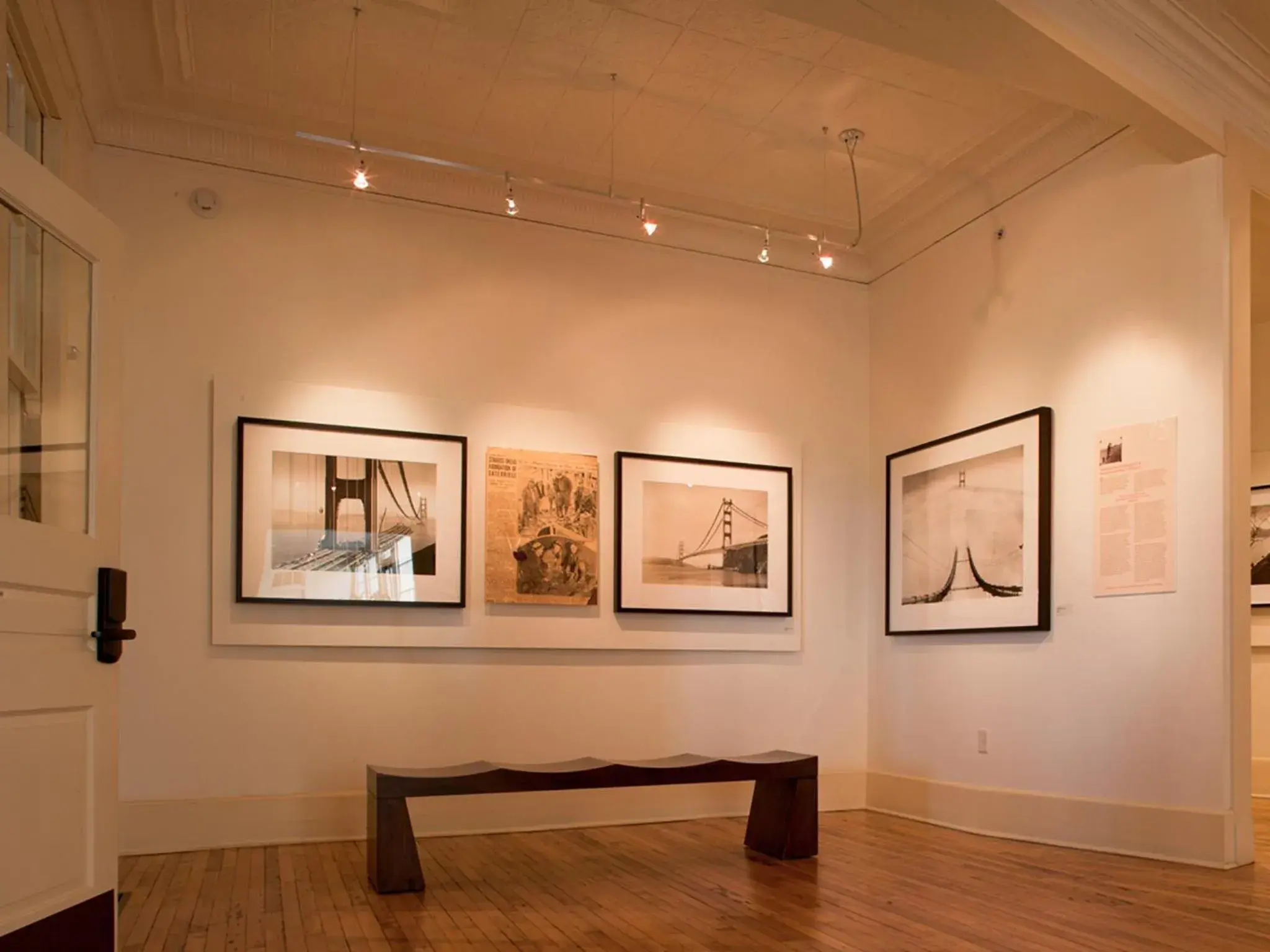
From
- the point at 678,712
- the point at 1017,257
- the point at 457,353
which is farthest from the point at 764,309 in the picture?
the point at 678,712

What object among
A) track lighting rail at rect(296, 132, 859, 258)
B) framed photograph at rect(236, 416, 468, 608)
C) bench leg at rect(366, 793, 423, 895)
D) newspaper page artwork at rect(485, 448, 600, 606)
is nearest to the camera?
bench leg at rect(366, 793, 423, 895)

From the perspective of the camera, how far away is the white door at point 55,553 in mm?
2879

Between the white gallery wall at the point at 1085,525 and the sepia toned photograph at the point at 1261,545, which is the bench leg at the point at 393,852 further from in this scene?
the sepia toned photograph at the point at 1261,545

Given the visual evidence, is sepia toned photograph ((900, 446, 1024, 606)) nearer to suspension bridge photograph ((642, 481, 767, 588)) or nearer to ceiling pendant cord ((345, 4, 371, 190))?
suspension bridge photograph ((642, 481, 767, 588))

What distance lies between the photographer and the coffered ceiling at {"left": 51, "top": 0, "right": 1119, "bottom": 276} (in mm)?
4816

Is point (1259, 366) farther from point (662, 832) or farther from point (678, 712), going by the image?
point (662, 832)

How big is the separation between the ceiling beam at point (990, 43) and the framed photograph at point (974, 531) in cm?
167

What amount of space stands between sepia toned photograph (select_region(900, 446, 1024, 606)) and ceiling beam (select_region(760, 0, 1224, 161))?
1912 mm

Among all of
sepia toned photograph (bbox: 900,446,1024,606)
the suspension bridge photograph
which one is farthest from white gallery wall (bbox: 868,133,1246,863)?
the suspension bridge photograph

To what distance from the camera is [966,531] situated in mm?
6152

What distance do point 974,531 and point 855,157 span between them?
2223 mm

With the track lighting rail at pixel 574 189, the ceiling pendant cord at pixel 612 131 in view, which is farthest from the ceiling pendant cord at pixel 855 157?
the ceiling pendant cord at pixel 612 131

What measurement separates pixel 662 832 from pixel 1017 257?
3.74 meters

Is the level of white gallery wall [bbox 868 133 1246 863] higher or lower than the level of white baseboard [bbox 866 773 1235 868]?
higher
